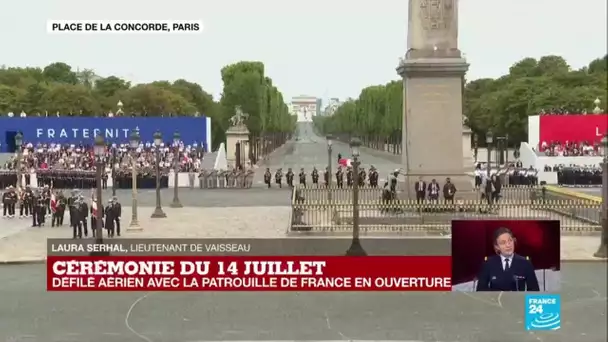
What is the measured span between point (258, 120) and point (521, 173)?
31995 mm

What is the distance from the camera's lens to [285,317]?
1125 centimetres

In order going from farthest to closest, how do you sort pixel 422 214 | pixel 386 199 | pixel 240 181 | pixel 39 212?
pixel 240 181 < pixel 39 212 < pixel 386 199 < pixel 422 214

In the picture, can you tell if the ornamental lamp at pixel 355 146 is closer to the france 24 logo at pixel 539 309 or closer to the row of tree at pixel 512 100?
the row of tree at pixel 512 100

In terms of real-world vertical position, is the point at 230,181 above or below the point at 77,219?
above

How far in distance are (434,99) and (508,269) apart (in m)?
15.9

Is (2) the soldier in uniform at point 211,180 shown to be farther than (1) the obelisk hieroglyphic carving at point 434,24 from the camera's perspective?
Answer: Yes

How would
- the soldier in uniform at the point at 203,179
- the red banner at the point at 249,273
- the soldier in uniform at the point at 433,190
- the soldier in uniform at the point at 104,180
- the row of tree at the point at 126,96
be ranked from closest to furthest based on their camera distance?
the red banner at the point at 249,273 → the soldier in uniform at the point at 433,190 → the soldier in uniform at the point at 104,180 → the soldier in uniform at the point at 203,179 → the row of tree at the point at 126,96

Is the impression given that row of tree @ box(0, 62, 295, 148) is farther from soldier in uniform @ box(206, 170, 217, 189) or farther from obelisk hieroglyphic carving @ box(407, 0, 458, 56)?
obelisk hieroglyphic carving @ box(407, 0, 458, 56)

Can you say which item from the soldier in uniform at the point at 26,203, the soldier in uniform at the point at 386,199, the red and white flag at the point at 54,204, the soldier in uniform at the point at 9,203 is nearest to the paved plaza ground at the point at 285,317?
the soldier in uniform at the point at 386,199

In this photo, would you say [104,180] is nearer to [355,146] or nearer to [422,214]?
[355,146]

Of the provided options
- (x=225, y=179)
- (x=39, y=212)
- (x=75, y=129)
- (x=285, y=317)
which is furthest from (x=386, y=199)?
(x=75, y=129)

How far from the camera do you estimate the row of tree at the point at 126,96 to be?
54281 millimetres

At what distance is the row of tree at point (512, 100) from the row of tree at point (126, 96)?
13394mm

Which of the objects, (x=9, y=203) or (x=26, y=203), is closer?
(x=26, y=203)
